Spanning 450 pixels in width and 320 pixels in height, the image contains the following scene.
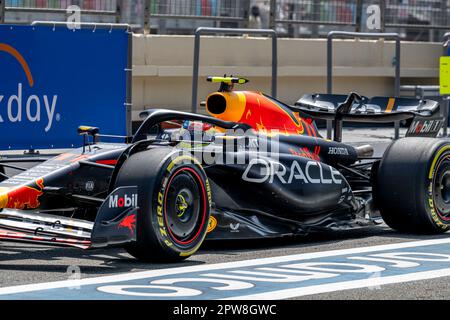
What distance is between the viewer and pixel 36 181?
743 centimetres

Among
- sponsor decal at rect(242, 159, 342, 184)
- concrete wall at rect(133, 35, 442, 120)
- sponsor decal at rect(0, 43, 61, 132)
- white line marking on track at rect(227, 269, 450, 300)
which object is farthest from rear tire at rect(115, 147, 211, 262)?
concrete wall at rect(133, 35, 442, 120)

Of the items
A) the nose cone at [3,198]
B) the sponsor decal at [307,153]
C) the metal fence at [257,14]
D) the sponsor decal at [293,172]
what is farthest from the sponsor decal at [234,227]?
the metal fence at [257,14]

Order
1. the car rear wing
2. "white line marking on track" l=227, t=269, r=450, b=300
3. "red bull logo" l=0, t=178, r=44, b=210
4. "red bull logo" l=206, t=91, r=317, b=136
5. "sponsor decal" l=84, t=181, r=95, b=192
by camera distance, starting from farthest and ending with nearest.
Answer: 1. the car rear wing
2. "red bull logo" l=206, t=91, r=317, b=136
3. "sponsor decal" l=84, t=181, r=95, b=192
4. "red bull logo" l=0, t=178, r=44, b=210
5. "white line marking on track" l=227, t=269, r=450, b=300

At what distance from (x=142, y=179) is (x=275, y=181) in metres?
1.51

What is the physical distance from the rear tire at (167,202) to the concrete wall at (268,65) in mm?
9182

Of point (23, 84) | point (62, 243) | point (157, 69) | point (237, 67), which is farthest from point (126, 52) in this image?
point (62, 243)

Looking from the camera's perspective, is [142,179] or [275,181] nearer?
[142,179]

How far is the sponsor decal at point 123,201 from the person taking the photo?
6.88m

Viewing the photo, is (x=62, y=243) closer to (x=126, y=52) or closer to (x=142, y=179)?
(x=142, y=179)

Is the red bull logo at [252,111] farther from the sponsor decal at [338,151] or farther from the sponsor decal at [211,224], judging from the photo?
the sponsor decal at [211,224]

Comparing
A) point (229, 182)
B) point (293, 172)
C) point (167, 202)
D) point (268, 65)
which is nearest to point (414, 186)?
point (293, 172)

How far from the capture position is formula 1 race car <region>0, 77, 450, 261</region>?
6973mm

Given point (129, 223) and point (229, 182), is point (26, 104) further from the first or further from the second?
point (129, 223)

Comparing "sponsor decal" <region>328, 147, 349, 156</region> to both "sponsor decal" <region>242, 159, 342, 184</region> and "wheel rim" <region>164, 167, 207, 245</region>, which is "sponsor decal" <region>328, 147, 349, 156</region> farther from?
"wheel rim" <region>164, 167, 207, 245</region>
